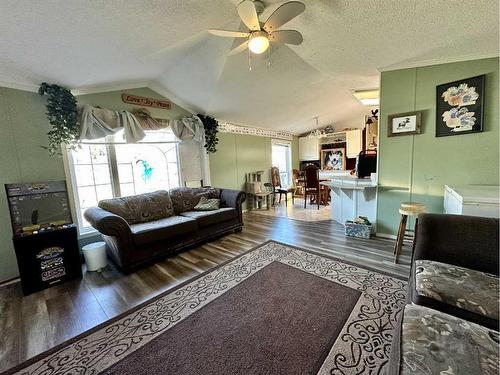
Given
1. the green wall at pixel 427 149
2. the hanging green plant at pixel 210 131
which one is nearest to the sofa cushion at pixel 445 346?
the green wall at pixel 427 149

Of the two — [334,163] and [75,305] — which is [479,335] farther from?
[334,163]

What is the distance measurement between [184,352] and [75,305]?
1306 mm

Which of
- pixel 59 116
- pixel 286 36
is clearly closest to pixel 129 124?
pixel 59 116

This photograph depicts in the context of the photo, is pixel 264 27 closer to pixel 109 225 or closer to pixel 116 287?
pixel 109 225

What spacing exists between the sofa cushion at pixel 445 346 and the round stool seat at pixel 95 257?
299 cm

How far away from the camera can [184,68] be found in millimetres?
3037

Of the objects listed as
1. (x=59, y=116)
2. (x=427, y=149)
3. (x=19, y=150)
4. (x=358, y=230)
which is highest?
(x=59, y=116)

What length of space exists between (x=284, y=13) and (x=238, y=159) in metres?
3.62

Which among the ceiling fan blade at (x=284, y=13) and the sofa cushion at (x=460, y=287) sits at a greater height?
the ceiling fan blade at (x=284, y=13)

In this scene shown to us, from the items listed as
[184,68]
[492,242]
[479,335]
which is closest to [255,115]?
[184,68]

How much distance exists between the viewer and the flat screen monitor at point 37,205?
2322 millimetres

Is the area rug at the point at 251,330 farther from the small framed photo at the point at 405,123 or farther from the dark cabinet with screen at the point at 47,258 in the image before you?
the small framed photo at the point at 405,123

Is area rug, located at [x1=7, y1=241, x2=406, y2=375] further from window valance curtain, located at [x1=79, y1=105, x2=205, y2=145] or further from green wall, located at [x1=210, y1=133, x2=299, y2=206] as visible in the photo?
green wall, located at [x1=210, y1=133, x2=299, y2=206]

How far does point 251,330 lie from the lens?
1.53m
